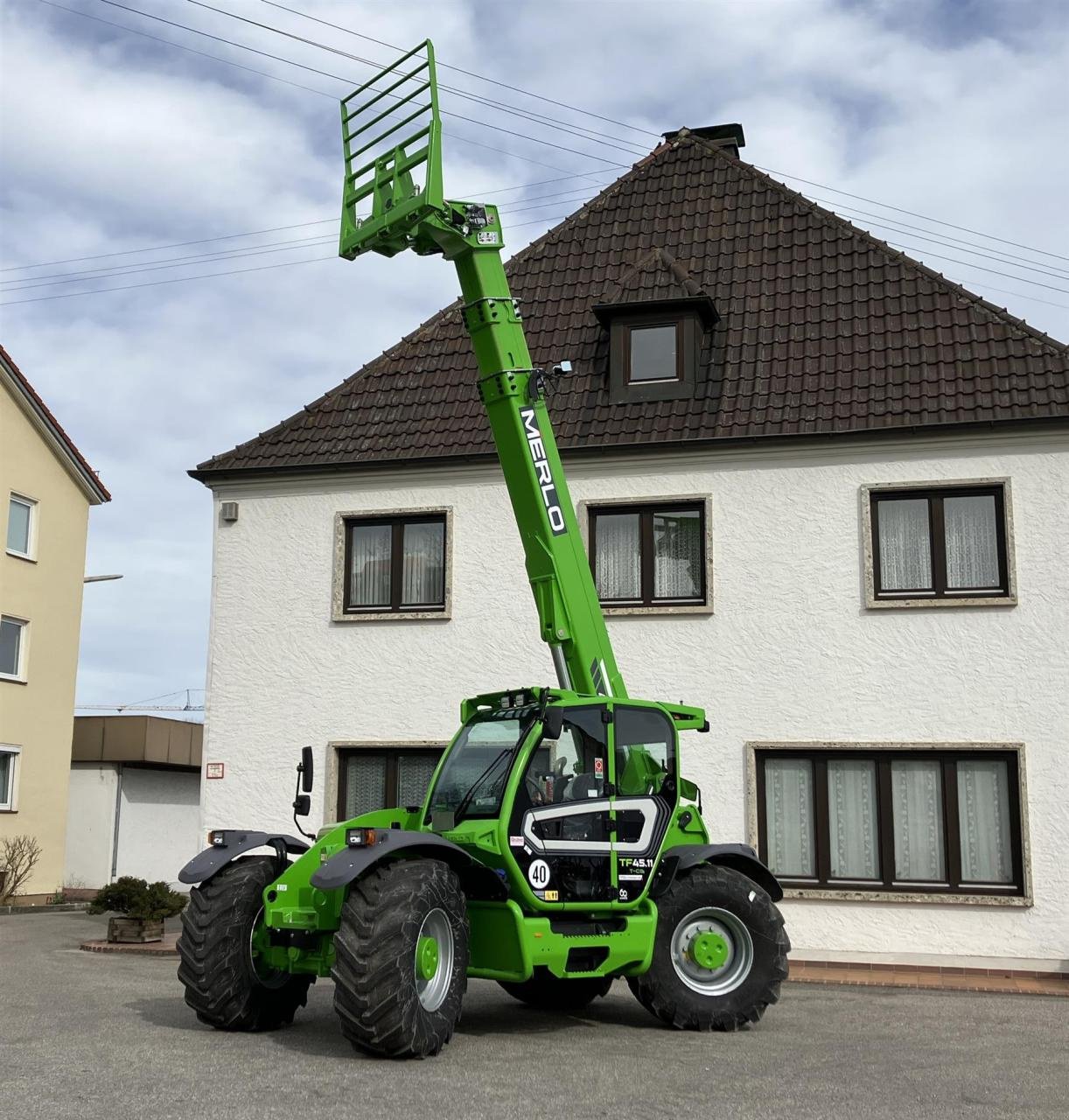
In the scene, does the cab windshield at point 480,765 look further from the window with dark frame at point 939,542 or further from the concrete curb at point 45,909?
the concrete curb at point 45,909

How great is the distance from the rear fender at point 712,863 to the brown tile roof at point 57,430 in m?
19.6

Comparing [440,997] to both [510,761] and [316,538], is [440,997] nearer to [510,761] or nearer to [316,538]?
[510,761]

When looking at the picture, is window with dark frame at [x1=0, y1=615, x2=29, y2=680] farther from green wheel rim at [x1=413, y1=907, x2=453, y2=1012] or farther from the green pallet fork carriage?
green wheel rim at [x1=413, y1=907, x2=453, y2=1012]

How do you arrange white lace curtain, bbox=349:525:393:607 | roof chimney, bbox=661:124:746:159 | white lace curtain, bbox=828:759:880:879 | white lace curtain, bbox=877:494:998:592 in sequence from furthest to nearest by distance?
roof chimney, bbox=661:124:746:159
white lace curtain, bbox=349:525:393:607
white lace curtain, bbox=877:494:998:592
white lace curtain, bbox=828:759:880:879

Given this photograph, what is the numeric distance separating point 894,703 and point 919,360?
4.04 meters

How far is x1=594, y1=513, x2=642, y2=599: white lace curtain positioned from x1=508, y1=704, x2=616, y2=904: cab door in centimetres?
636

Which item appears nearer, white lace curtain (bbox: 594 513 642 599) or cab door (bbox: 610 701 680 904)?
cab door (bbox: 610 701 680 904)

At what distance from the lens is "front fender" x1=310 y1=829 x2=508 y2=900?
8461mm

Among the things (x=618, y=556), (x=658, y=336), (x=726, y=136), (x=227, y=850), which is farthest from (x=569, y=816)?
(x=726, y=136)

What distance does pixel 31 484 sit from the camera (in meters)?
26.8

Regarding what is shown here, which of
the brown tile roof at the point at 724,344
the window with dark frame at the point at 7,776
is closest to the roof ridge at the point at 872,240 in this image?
the brown tile roof at the point at 724,344

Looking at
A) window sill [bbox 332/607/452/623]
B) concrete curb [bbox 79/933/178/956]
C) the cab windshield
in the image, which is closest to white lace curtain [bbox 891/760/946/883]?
window sill [bbox 332/607/452/623]

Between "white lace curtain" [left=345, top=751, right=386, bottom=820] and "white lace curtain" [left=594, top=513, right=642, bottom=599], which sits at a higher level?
"white lace curtain" [left=594, top=513, right=642, bottom=599]

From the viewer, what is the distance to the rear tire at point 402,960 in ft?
26.8
